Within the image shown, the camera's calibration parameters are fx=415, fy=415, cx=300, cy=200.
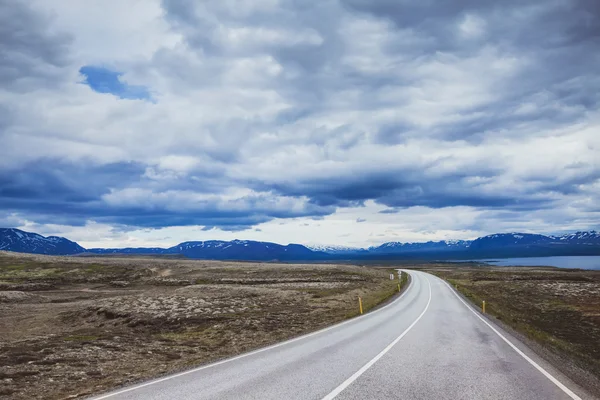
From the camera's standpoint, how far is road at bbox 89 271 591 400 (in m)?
10.1

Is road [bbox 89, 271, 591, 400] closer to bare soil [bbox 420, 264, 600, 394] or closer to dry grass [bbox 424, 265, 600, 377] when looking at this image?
bare soil [bbox 420, 264, 600, 394]

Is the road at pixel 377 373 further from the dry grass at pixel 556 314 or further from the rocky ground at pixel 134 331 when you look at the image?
the dry grass at pixel 556 314

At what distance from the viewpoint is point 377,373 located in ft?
38.8

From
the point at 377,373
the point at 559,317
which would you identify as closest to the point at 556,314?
the point at 559,317

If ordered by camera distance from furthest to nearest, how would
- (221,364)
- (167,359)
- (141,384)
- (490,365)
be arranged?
(167,359)
(221,364)
(490,365)
(141,384)

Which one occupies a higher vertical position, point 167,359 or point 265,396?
point 265,396

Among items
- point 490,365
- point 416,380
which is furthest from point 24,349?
point 490,365

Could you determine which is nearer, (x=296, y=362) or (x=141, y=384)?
(x=141, y=384)

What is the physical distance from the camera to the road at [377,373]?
10.1 metres

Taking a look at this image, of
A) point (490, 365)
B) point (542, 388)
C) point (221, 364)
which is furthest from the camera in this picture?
point (221, 364)

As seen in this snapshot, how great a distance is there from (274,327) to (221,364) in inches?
490

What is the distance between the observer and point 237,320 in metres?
28.9

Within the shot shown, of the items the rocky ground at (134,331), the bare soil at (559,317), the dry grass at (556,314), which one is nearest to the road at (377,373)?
the bare soil at (559,317)

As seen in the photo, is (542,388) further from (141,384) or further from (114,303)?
(114,303)
